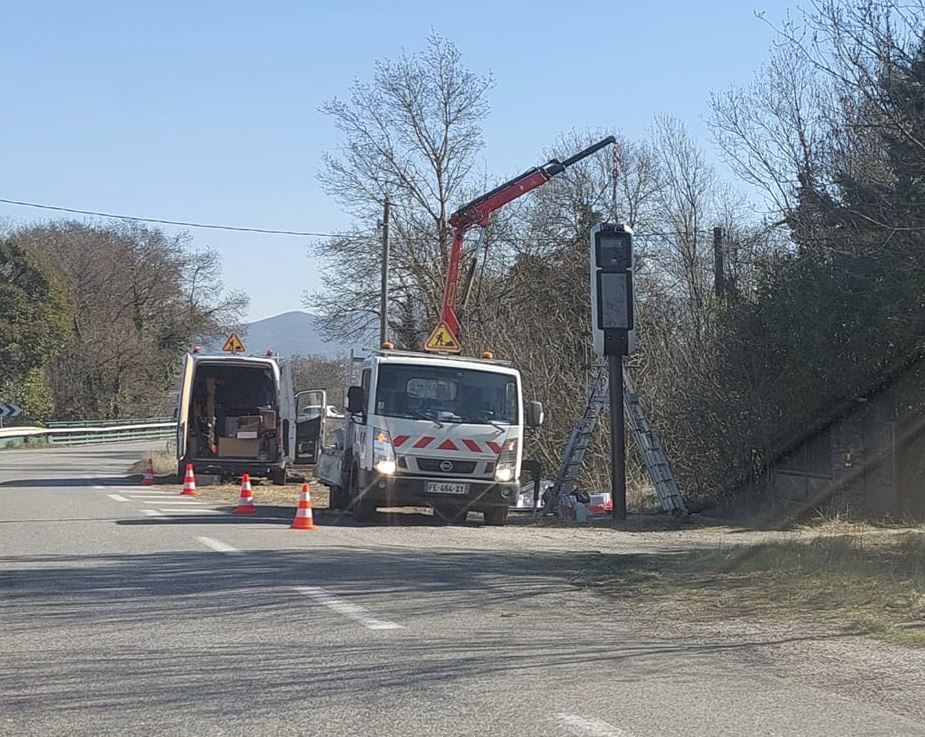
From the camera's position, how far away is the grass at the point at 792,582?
9180 mm

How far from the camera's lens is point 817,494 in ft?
58.2

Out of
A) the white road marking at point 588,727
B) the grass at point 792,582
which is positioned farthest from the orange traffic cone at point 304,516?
the white road marking at point 588,727

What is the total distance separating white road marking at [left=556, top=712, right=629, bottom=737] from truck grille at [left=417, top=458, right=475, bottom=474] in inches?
435

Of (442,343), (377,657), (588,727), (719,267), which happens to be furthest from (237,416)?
(588,727)

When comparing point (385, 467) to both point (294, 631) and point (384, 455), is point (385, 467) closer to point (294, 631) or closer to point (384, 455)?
point (384, 455)

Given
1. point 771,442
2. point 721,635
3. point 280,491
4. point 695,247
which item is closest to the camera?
point 721,635

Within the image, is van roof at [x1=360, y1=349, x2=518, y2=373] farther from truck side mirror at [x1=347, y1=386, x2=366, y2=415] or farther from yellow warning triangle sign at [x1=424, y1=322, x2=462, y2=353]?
yellow warning triangle sign at [x1=424, y1=322, x2=462, y2=353]

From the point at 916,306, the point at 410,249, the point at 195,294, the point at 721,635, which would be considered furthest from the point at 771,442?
the point at 195,294

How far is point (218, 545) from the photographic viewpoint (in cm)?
1351

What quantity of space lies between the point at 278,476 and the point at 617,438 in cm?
1057

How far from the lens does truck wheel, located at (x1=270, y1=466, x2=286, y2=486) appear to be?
26016mm

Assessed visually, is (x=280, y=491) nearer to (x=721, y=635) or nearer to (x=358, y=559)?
(x=358, y=559)

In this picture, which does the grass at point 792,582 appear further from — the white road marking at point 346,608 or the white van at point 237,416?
the white van at point 237,416

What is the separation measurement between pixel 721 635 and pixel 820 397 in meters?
10.4
